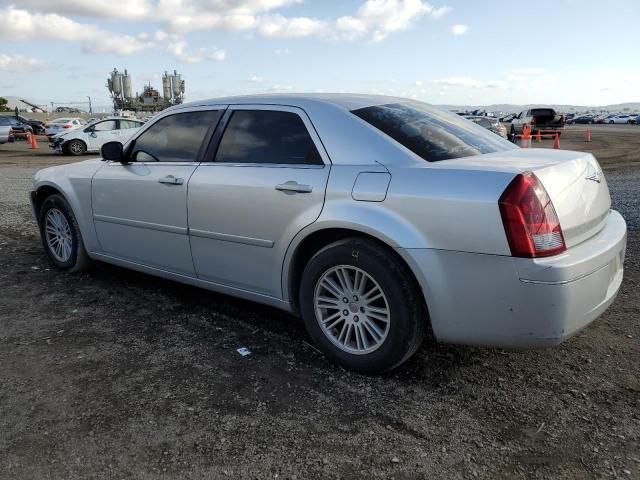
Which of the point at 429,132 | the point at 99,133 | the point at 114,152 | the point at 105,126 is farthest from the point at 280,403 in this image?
the point at 99,133

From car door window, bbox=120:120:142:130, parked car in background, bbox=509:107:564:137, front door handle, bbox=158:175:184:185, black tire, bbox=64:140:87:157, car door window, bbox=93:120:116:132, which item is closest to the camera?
front door handle, bbox=158:175:184:185

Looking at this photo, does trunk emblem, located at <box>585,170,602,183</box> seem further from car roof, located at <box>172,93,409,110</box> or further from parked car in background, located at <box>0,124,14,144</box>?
parked car in background, located at <box>0,124,14,144</box>

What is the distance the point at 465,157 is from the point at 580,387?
1.41 meters

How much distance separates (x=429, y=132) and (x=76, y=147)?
20.4 metres

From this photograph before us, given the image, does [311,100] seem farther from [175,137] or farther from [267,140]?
[175,137]

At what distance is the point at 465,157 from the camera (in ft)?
10.2

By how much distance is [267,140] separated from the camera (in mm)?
3570

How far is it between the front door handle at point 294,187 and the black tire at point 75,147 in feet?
65.4

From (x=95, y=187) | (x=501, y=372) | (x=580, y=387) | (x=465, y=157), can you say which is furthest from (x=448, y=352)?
(x=95, y=187)

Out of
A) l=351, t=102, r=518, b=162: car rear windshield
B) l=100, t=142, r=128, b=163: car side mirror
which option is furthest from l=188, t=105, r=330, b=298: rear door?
l=100, t=142, r=128, b=163: car side mirror

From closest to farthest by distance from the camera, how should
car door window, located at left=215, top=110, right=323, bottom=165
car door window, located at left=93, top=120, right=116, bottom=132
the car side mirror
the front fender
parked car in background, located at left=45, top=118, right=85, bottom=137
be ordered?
car door window, located at left=215, top=110, right=323, bottom=165 < the car side mirror < the front fender < car door window, located at left=93, top=120, right=116, bottom=132 < parked car in background, located at left=45, top=118, right=85, bottom=137

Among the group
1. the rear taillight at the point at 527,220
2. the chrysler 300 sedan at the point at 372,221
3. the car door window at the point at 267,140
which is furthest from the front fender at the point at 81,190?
the rear taillight at the point at 527,220

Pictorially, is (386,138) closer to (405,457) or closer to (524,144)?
(405,457)

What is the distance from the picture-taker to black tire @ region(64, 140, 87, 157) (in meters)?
20.7
